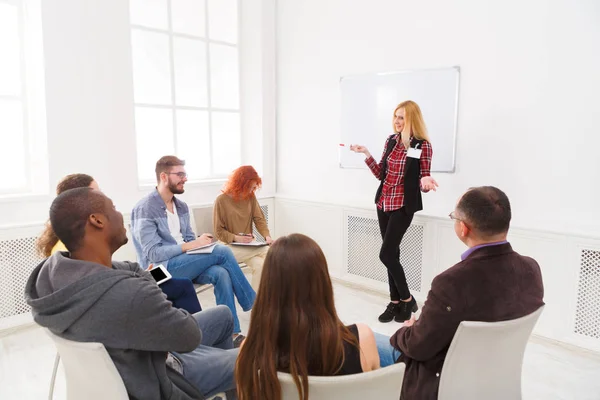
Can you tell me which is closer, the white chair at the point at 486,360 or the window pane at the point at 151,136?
the white chair at the point at 486,360

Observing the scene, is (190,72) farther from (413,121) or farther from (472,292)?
(472,292)

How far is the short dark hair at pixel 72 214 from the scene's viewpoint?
4.31 ft

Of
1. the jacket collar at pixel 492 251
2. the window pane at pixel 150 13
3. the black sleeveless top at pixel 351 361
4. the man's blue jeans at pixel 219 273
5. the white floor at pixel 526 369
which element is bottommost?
the white floor at pixel 526 369

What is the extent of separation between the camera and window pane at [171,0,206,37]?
4113mm

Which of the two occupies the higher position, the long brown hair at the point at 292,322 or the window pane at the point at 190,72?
the window pane at the point at 190,72

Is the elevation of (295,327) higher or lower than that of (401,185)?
lower

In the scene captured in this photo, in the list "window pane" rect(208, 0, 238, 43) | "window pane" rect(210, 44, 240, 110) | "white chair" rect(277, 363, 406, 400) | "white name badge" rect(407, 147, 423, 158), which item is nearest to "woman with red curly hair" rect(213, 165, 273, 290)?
"white name badge" rect(407, 147, 423, 158)

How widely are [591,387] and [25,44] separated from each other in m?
4.35

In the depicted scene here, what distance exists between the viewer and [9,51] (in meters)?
3.21

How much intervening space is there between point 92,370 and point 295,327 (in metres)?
0.59

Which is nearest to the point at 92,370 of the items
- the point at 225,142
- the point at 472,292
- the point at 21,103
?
the point at 472,292

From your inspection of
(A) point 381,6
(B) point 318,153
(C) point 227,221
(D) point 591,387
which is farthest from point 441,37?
(D) point 591,387

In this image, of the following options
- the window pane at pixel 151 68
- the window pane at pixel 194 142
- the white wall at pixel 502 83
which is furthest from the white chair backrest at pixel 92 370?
the window pane at pixel 194 142

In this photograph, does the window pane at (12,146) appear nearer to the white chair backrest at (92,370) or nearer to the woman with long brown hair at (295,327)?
the white chair backrest at (92,370)
